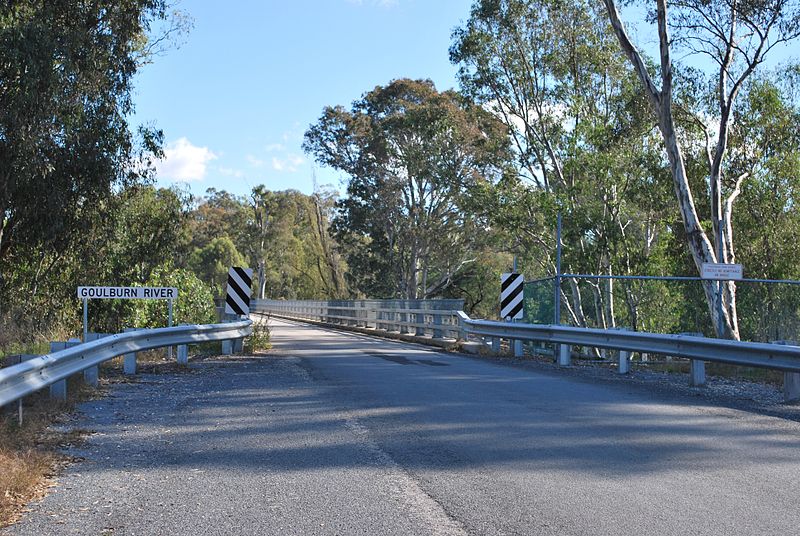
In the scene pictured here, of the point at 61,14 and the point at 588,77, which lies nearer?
the point at 61,14

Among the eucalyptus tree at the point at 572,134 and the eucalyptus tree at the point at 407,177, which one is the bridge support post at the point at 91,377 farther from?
the eucalyptus tree at the point at 407,177

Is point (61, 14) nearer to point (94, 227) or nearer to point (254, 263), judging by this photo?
point (94, 227)

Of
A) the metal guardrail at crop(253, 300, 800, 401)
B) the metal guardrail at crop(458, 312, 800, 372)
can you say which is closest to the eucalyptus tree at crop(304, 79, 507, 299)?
the metal guardrail at crop(253, 300, 800, 401)

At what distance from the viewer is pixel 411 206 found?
45969 millimetres

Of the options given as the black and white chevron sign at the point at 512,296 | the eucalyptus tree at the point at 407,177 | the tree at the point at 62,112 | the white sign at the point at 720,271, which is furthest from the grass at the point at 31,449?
the eucalyptus tree at the point at 407,177

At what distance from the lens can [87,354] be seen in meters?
8.85

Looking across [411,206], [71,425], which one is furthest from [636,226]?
[71,425]

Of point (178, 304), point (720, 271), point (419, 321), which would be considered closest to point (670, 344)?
point (720, 271)

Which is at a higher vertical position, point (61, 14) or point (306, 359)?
point (61, 14)

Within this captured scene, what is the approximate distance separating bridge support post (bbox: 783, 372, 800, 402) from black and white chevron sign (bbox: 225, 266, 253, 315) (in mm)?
10691

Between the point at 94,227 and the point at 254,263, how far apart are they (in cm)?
5556

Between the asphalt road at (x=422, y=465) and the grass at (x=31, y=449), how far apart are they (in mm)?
157

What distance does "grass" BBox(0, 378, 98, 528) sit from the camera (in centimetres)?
496

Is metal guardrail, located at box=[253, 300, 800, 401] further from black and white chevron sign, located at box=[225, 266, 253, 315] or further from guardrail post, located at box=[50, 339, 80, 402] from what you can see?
guardrail post, located at box=[50, 339, 80, 402]
